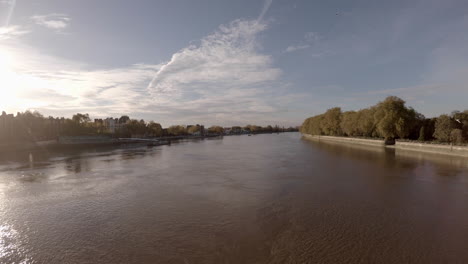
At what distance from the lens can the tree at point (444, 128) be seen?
4551 cm

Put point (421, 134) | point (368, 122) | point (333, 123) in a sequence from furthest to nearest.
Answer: point (333, 123), point (368, 122), point (421, 134)

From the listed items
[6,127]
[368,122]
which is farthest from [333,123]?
[6,127]

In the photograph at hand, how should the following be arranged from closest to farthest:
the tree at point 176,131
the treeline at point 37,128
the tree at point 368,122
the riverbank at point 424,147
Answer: the riverbank at point 424,147
the tree at point 368,122
the treeline at point 37,128
the tree at point 176,131

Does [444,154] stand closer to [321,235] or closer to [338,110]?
[321,235]

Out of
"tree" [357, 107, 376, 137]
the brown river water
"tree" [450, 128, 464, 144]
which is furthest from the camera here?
"tree" [357, 107, 376, 137]

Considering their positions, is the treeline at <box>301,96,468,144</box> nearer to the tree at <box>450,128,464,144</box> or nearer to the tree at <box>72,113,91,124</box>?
the tree at <box>450,128,464,144</box>

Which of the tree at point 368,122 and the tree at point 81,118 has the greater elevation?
the tree at point 81,118

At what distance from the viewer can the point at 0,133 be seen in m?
72.1

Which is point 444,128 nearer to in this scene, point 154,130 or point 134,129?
point 134,129

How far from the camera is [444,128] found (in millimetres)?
46250

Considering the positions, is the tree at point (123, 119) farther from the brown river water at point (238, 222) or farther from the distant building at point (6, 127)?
the brown river water at point (238, 222)

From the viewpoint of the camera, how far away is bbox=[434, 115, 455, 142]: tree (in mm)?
45513

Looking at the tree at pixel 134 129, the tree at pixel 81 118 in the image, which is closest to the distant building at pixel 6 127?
the tree at pixel 81 118

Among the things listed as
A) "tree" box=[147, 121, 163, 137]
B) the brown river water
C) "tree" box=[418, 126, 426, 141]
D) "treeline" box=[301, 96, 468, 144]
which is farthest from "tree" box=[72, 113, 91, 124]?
"tree" box=[418, 126, 426, 141]
